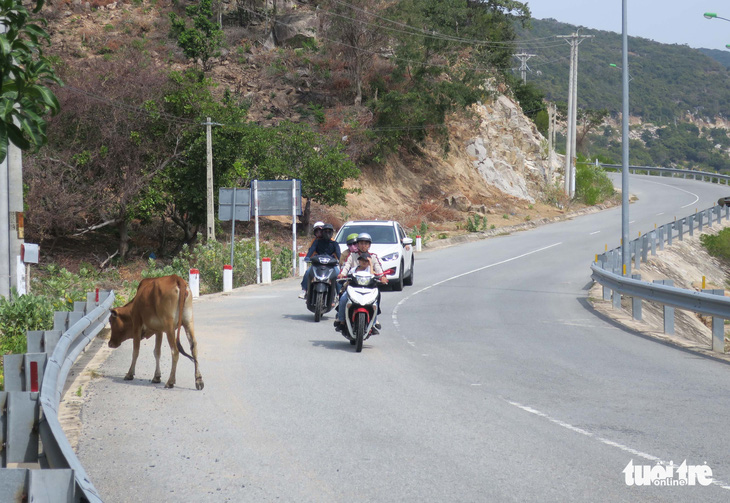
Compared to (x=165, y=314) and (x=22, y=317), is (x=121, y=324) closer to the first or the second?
(x=165, y=314)

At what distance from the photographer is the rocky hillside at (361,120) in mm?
51938

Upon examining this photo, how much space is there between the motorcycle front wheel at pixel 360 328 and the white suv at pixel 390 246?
8.93 meters

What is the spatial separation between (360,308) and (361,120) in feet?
133

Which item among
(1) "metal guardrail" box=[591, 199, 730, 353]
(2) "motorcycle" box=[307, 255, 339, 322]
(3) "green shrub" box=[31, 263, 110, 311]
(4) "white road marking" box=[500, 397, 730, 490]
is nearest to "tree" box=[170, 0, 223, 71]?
(3) "green shrub" box=[31, 263, 110, 311]

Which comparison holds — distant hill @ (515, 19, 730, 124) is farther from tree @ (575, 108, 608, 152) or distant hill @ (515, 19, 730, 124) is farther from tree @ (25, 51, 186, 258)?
tree @ (25, 51, 186, 258)

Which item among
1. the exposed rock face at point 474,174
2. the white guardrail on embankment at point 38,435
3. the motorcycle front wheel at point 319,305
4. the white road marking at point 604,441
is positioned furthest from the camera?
the exposed rock face at point 474,174

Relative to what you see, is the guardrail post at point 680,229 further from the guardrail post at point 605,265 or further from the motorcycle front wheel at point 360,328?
the motorcycle front wheel at point 360,328

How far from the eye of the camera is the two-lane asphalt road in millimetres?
5840

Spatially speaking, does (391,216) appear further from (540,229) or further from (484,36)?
(484,36)

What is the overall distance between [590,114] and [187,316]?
272 ft

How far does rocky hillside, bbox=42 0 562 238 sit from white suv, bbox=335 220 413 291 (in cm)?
2369

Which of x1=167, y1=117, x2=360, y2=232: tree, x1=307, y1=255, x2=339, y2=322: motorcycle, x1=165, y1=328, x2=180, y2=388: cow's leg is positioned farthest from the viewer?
x1=167, y1=117, x2=360, y2=232: tree

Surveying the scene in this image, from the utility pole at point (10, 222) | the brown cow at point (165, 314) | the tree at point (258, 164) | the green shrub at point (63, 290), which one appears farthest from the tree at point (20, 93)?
the tree at point (258, 164)

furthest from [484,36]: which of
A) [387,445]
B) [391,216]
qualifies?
[387,445]
